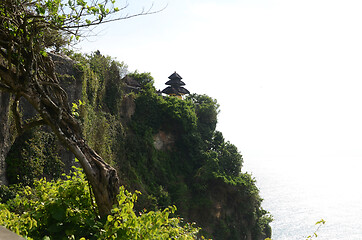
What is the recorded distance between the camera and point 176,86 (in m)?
28.5

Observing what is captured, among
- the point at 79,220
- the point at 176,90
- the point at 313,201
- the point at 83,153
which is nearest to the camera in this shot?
the point at 79,220

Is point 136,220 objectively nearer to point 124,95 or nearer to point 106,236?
point 106,236

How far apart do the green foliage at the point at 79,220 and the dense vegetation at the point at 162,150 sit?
814cm

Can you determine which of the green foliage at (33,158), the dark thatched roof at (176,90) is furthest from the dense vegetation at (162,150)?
the dark thatched roof at (176,90)

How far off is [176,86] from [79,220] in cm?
2591

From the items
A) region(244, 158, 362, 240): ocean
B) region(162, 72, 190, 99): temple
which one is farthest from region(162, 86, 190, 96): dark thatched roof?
region(244, 158, 362, 240): ocean

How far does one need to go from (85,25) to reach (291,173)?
405 feet

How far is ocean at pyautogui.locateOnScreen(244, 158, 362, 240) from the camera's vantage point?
185ft

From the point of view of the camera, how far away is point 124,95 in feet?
62.8

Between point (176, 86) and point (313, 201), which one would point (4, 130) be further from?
point (313, 201)

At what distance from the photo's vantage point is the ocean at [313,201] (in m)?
56.2

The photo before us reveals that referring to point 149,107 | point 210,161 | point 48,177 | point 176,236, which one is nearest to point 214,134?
point 210,161

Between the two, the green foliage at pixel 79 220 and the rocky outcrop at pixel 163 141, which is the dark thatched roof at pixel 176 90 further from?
the green foliage at pixel 79 220

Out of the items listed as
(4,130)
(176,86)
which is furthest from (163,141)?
(4,130)
